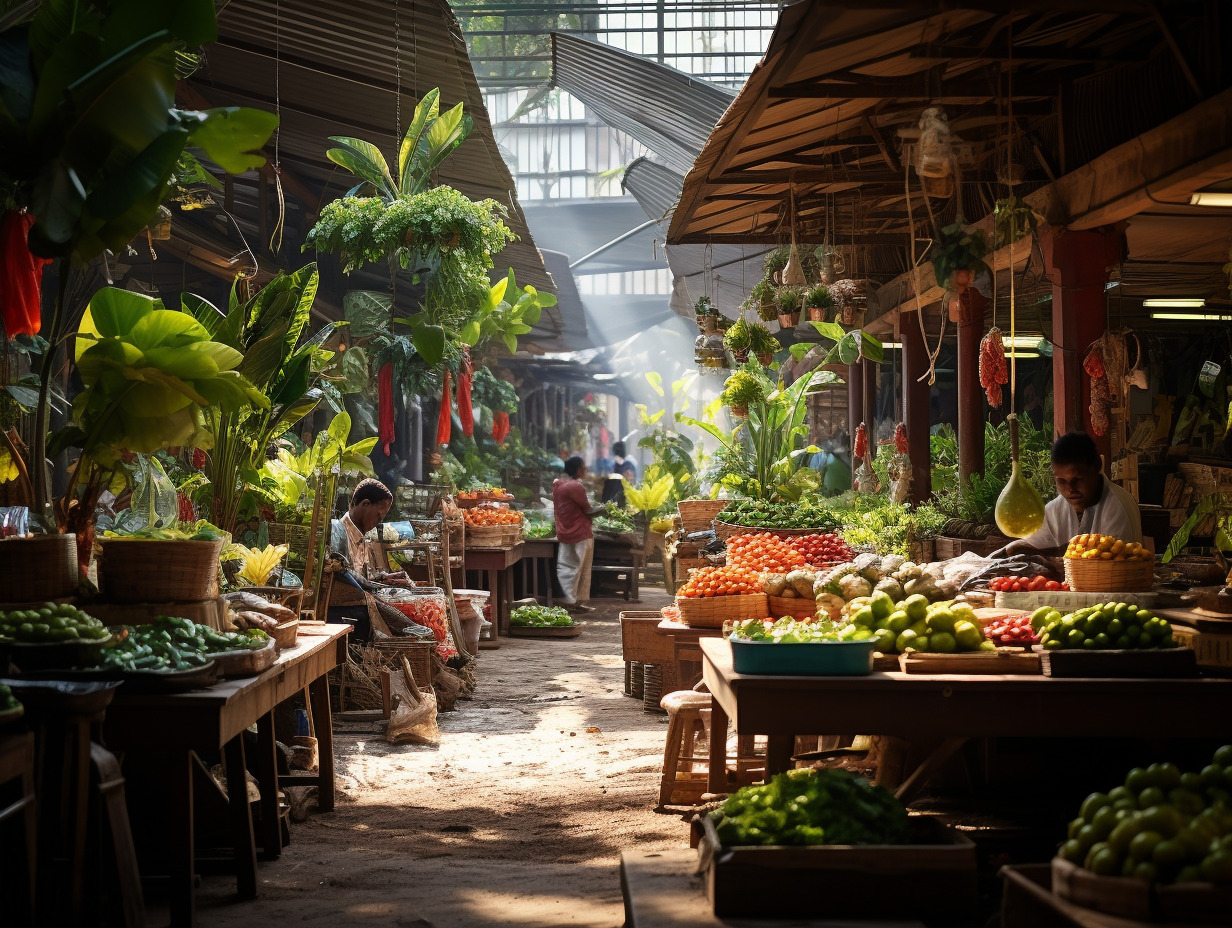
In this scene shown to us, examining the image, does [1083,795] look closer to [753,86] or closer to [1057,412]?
[1057,412]

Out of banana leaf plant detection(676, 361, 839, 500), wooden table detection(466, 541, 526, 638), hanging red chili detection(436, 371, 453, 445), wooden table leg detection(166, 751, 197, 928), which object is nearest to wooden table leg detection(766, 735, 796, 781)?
wooden table leg detection(166, 751, 197, 928)

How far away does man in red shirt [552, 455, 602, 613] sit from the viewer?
14922 mm

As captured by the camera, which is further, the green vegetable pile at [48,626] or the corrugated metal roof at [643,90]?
the corrugated metal roof at [643,90]

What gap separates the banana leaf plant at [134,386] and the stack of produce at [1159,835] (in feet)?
12.2

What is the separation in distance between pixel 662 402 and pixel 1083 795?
28.0 metres

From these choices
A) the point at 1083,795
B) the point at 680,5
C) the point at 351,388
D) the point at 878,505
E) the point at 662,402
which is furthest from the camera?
the point at 662,402

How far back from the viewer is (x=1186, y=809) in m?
2.91

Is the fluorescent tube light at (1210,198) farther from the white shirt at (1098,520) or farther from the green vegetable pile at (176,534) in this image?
the green vegetable pile at (176,534)

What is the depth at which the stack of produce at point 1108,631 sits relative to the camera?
4098 millimetres

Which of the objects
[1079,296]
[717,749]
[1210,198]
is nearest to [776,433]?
[1079,296]

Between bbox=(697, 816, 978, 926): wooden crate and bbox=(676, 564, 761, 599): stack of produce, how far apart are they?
132 inches

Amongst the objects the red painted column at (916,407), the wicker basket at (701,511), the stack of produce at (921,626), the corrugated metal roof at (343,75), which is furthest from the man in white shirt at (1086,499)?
the wicker basket at (701,511)

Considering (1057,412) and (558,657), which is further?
(558,657)

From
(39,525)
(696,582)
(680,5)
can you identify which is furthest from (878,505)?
(680,5)
